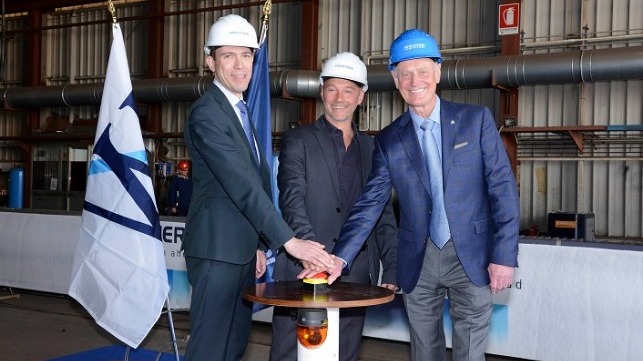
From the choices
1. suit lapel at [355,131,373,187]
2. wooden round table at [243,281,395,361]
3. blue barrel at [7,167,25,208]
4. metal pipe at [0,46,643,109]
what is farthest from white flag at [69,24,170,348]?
blue barrel at [7,167,25,208]

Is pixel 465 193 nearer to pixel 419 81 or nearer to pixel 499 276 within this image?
pixel 499 276

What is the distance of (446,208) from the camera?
2.56 meters

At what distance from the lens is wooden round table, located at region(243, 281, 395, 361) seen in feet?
7.27

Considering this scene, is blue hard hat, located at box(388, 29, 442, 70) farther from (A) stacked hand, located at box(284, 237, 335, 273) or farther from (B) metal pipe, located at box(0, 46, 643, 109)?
(B) metal pipe, located at box(0, 46, 643, 109)

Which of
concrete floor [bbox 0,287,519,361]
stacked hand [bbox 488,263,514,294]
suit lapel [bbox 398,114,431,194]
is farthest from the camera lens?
concrete floor [bbox 0,287,519,361]

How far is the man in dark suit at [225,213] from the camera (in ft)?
8.43

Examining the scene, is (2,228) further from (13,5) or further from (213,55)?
(13,5)

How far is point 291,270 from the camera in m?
3.17

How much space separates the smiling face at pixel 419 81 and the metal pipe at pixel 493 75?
20.4 ft

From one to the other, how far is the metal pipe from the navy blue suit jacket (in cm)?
622

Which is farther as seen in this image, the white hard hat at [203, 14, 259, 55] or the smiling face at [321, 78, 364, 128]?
the smiling face at [321, 78, 364, 128]

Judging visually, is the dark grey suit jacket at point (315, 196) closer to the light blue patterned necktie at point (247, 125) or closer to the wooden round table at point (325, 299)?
the light blue patterned necktie at point (247, 125)

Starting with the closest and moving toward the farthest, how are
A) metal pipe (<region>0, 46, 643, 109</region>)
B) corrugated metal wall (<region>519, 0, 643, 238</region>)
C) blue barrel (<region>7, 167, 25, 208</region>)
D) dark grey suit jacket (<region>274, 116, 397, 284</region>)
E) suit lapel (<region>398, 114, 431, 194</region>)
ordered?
suit lapel (<region>398, 114, 431, 194</region>) → dark grey suit jacket (<region>274, 116, 397, 284</region>) → metal pipe (<region>0, 46, 643, 109</region>) → corrugated metal wall (<region>519, 0, 643, 238</region>) → blue barrel (<region>7, 167, 25, 208</region>)

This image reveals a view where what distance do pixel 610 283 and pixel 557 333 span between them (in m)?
0.47
